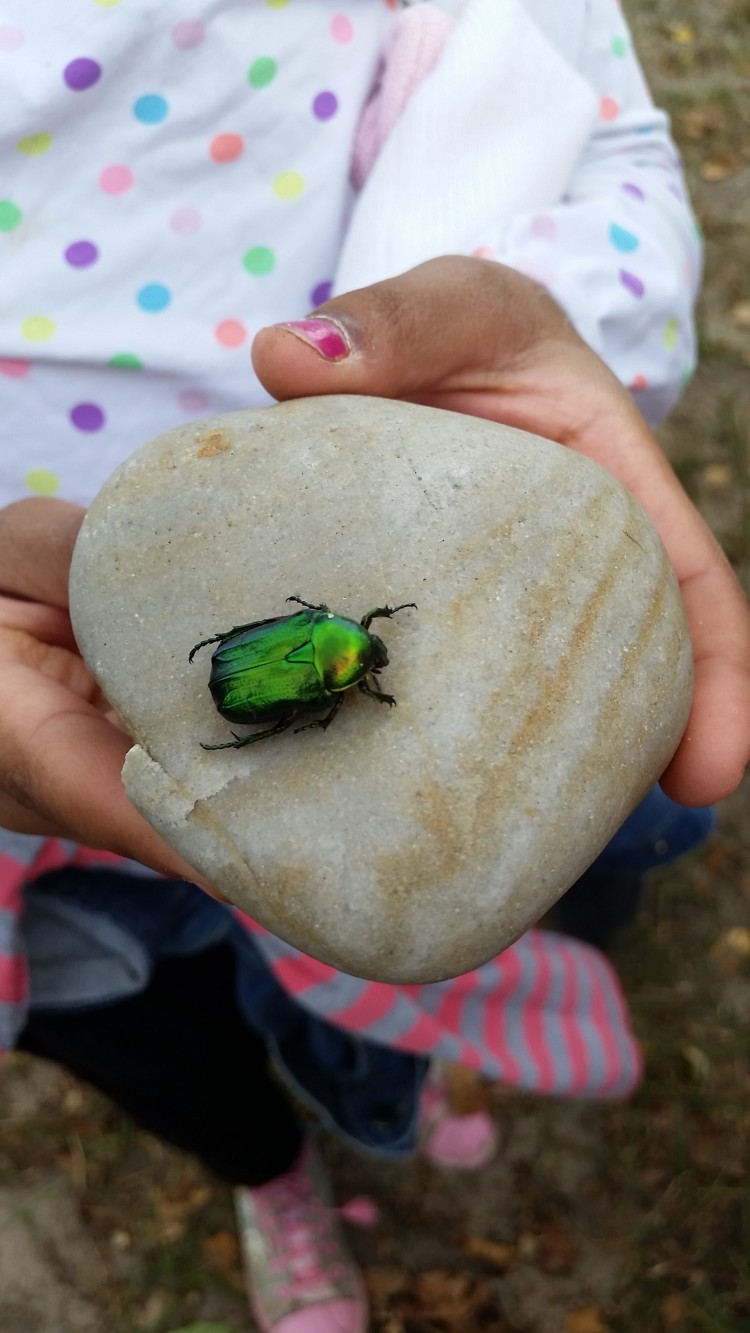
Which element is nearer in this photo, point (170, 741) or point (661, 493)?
point (170, 741)

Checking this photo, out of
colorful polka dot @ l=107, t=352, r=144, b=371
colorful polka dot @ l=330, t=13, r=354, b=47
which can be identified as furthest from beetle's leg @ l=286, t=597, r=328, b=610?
colorful polka dot @ l=330, t=13, r=354, b=47

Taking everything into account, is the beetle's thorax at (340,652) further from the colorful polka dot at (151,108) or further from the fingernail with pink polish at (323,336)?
the colorful polka dot at (151,108)

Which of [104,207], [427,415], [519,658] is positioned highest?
[104,207]

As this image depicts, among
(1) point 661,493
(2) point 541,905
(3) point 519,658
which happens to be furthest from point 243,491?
(1) point 661,493

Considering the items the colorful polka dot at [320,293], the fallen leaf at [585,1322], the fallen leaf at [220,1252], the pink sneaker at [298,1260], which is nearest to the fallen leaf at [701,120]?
the colorful polka dot at [320,293]

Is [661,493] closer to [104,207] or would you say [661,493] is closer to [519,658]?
[519,658]

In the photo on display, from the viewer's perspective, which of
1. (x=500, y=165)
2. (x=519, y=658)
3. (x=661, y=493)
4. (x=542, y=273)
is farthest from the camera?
(x=500, y=165)

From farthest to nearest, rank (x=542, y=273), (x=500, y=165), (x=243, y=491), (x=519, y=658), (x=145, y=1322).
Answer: (x=145, y=1322) → (x=500, y=165) → (x=542, y=273) → (x=243, y=491) → (x=519, y=658)
